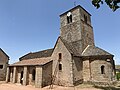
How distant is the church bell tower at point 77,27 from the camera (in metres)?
25.5

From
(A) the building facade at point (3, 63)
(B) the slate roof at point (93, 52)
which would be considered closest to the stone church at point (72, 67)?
(B) the slate roof at point (93, 52)

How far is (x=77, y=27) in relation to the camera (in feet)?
86.3

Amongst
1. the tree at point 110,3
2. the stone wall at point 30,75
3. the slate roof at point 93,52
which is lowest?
the stone wall at point 30,75

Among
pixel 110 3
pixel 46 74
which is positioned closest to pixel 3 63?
pixel 46 74

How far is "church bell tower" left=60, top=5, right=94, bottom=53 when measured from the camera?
25.5 metres

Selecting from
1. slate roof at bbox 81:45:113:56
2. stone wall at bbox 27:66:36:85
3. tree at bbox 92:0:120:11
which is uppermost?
tree at bbox 92:0:120:11

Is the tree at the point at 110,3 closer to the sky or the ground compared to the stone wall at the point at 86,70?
closer to the sky

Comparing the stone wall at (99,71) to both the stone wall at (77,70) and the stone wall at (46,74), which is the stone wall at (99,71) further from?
the stone wall at (46,74)

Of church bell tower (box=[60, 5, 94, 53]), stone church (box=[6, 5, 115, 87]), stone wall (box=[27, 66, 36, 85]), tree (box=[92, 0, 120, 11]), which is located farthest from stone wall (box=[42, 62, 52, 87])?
tree (box=[92, 0, 120, 11])

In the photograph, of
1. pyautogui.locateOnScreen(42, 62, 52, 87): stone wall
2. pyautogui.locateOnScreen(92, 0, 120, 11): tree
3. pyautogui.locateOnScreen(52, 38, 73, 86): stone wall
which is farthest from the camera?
pyautogui.locateOnScreen(42, 62, 52, 87): stone wall

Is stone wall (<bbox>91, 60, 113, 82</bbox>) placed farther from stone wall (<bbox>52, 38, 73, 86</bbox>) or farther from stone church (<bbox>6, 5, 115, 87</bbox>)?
stone wall (<bbox>52, 38, 73, 86</bbox>)

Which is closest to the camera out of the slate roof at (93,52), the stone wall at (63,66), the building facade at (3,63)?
the stone wall at (63,66)

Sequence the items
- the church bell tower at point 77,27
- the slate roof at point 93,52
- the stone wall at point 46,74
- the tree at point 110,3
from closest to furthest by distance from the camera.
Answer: the tree at point 110,3 → the stone wall at point 46,74 → the slate roof at point 93,52 → the church bell tower at point 77,27

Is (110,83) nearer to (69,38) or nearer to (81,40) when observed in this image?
(81,40)
